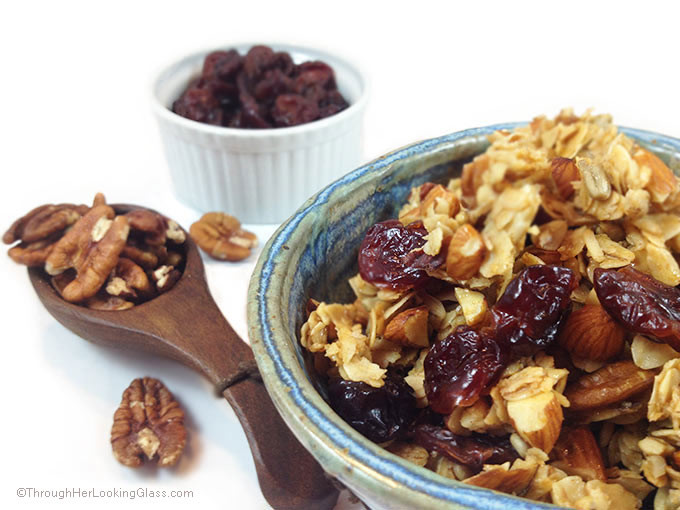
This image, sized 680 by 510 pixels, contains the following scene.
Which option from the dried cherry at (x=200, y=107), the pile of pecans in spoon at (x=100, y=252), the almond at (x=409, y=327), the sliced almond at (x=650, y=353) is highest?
the sliced almond at (x=650, y=353)

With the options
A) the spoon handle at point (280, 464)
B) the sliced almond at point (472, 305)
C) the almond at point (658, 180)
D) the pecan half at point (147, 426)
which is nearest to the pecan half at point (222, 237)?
the pecan half at point (147, 426)

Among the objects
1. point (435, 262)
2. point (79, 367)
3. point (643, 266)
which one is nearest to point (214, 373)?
point (79, 367)

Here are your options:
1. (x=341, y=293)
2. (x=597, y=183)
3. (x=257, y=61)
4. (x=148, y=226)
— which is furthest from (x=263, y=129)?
(x=597, y=183)

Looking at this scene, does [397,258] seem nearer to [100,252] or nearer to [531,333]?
[531,333]

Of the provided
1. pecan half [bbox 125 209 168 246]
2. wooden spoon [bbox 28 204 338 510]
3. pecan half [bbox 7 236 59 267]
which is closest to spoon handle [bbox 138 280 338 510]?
wooden spoon [bbox 28 204 338 510]

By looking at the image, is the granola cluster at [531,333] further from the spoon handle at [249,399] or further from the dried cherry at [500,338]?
the spoon handle at [249,399]

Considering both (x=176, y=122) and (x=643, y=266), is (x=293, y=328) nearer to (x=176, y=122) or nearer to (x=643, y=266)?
(x=643, y=266)
